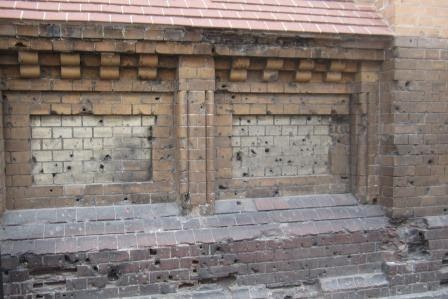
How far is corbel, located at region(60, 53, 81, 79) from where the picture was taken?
4.43 meters

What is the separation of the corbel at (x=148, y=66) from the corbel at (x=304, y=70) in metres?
1.72

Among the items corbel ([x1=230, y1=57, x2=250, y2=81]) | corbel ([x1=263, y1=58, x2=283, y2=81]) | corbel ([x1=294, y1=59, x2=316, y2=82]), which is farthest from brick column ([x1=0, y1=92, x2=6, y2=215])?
corbel ([x1=294, y1=59, x2=316, y2=82])

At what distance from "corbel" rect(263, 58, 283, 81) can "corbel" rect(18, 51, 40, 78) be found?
2.54m

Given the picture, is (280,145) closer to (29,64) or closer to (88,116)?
(88,116)

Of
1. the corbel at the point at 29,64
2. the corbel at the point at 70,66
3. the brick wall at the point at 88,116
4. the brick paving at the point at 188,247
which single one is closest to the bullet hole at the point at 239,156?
the brick paving at the point at 188,247

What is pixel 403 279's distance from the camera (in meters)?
5.27

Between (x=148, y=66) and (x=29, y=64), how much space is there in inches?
48.3

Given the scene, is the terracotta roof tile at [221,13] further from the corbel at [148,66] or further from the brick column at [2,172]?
the brick column at [2,172]

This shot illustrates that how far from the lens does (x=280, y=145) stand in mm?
5340

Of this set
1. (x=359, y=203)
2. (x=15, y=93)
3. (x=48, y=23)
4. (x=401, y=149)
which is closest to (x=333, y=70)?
(x=401, y=149)

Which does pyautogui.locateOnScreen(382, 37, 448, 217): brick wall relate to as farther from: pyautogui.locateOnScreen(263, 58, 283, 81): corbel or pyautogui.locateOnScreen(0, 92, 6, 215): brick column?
pyautogui.locateOnScreen(0, 92, 6, 215): brick column

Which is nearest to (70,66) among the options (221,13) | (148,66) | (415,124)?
(148,66)

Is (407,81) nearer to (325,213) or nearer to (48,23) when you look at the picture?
(325,213)

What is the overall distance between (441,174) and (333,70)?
6.37ft
